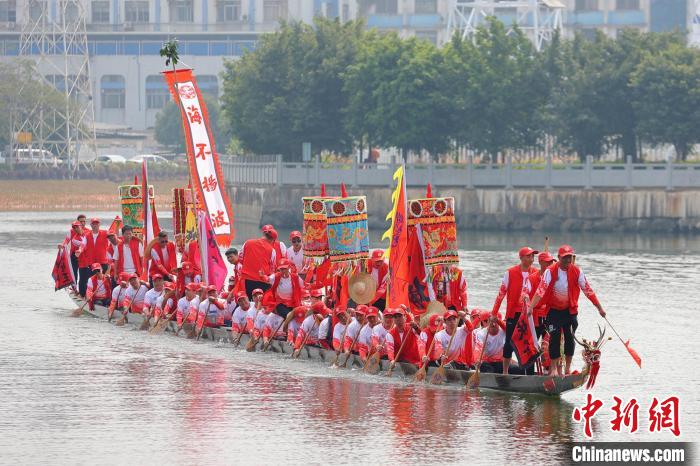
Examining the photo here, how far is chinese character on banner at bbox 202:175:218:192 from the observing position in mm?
37500

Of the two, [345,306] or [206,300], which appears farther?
[206,300]

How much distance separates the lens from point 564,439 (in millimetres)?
25234

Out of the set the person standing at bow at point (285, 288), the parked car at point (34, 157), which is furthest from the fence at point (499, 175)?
the person standing at bow at point (285, 288)

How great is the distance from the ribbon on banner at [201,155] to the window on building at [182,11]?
10608 cm

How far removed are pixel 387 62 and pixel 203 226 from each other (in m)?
44.1

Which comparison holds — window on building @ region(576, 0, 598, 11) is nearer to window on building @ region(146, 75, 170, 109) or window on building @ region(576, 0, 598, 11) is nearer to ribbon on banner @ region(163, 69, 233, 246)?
window on building @ region(146, 75, 170, 109)

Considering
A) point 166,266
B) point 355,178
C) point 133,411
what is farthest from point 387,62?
point 133,411

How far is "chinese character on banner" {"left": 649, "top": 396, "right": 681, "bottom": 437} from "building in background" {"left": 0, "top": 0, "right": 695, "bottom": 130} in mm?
107139

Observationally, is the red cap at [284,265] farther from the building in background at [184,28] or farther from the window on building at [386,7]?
the window on building at [386,7]

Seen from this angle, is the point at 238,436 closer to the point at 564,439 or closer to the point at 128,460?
the point at 128,460

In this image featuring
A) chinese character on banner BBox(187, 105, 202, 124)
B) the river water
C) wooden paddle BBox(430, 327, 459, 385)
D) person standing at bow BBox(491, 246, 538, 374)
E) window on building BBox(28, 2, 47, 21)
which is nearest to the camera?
the river water

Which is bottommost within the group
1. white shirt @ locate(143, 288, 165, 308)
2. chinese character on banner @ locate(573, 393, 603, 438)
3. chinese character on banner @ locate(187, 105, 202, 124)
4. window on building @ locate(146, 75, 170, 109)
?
chinese character on banner @ locate(573, 393, 603, 438)

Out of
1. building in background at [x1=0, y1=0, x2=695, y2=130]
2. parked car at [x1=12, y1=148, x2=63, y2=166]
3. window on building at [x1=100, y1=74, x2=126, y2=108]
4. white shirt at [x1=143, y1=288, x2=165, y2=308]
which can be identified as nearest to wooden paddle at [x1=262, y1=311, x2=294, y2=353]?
white shirt at [x1=143, y1=288, x2=165, y2=308]

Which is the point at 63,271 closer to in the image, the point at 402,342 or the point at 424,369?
the point at 402,342
